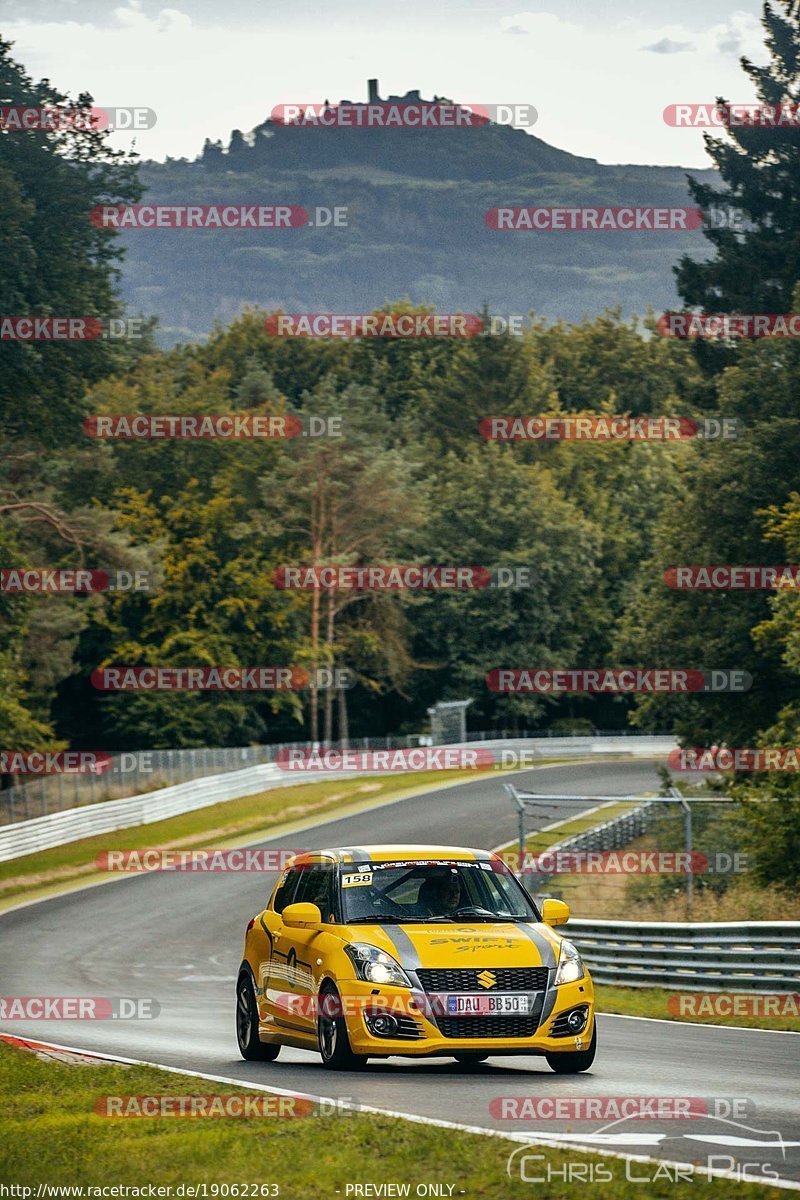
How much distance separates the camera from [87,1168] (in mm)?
8930

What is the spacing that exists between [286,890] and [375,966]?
2436 mm

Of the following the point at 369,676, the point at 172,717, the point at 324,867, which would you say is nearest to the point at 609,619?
the point at 369,676

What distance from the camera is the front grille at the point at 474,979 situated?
480 inches

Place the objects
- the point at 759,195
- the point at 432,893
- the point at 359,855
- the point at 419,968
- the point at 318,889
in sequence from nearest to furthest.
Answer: the point at 419,968, the point at 432,893, the point at 359,855, the point at 318,889, the point at 759,195

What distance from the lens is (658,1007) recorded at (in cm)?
2103

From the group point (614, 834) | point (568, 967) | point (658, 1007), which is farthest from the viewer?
point (614, 834)

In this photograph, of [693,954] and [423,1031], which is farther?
[693,954]

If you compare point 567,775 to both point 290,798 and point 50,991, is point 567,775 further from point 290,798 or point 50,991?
point 50,991

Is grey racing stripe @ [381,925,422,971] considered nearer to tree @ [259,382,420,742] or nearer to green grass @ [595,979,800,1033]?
green grass @ [595,979,800,1033]

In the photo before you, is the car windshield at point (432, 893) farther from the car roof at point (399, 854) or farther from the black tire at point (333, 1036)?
the black tire at point (333, 1036)

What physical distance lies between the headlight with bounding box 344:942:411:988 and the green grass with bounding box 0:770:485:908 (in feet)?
94.5

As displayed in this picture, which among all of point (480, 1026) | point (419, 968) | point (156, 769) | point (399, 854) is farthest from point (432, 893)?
point (156, 769)

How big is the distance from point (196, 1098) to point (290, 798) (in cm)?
4767

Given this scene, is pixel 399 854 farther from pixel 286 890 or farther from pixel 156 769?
pixel 156 769
